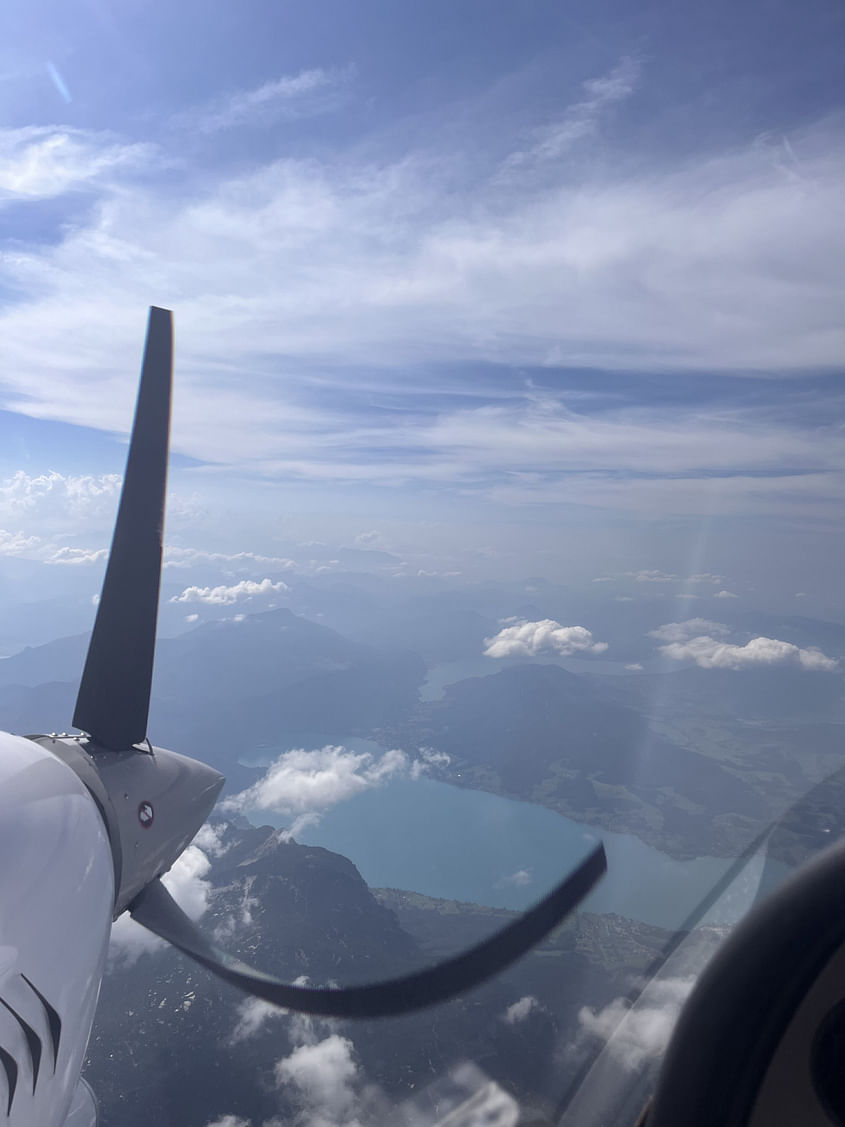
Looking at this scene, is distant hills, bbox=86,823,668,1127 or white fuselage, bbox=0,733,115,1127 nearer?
white fuselage, bbox=0,733,115,1127

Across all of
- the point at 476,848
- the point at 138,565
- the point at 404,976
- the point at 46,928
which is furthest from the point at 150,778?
the point at 476,848

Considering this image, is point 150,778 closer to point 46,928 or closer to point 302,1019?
point 46,928

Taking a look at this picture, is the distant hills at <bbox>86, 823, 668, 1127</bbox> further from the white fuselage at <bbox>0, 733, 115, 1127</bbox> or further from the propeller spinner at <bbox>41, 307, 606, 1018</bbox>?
the white fuselage at <bbox>0, 733, 115, 1127</bbox>

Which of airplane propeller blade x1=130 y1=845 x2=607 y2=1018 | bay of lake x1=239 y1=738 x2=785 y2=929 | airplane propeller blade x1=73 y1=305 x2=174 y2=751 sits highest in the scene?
airplane propeller blade x1=73 y1=305 x2=174 y2=751

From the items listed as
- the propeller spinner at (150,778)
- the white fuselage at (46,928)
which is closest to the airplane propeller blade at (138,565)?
the propeller spinner at (150,778)

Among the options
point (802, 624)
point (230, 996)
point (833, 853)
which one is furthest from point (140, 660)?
point (802, 624)

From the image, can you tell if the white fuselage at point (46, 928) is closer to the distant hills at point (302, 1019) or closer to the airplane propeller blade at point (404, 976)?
the airplane propeller blade at point (404, 976)

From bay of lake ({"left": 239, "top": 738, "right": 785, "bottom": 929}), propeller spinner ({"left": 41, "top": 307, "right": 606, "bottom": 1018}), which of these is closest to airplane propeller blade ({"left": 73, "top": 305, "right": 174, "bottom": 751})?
propeller spinner ({"left": 41, "top": 307, "right": 606, "bottom": 1018})
